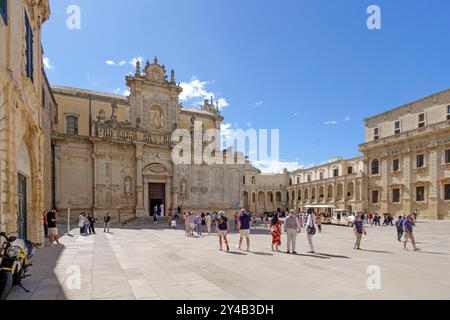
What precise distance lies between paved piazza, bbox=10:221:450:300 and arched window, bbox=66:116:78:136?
1014 inches

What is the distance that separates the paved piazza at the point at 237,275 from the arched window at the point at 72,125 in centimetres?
2576

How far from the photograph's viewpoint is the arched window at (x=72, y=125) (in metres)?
34.3

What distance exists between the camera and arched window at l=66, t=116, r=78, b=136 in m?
34.3

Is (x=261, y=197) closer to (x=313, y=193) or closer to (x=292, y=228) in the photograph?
(x=313, y=193)

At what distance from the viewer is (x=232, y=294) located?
20.1 feet

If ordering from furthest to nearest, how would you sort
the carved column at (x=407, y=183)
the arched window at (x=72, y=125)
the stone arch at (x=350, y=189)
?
the stone arch at (x=350, y=189), the carved column at (x=407, y=183), the arched window at (x=72, y=125)

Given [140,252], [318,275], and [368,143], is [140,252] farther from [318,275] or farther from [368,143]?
[368,143]

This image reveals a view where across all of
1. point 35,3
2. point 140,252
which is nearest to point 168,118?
point 35,3

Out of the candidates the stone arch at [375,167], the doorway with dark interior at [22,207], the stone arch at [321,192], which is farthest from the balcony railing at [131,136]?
the stone arch at [321,192]

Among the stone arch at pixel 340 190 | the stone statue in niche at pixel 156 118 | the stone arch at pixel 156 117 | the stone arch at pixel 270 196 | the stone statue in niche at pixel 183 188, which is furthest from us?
the stone arch at pixel 270 196

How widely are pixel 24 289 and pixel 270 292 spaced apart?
196 inches

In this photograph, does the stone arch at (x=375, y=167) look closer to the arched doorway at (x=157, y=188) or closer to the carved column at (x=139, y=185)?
the arched doorway at (x=157, y=188)

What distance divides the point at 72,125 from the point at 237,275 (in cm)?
3268
